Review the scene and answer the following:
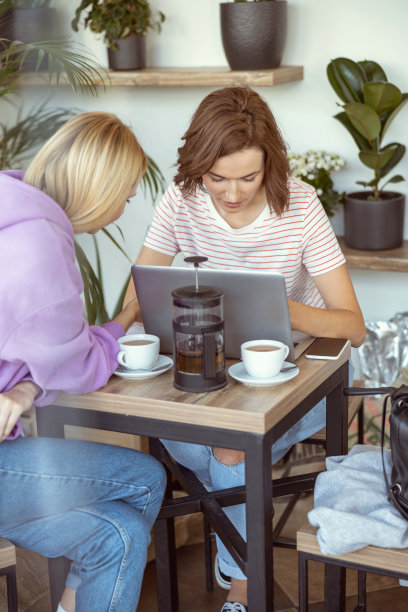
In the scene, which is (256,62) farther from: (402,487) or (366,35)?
(402,487)

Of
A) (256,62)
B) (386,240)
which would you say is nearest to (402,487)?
(386,240)

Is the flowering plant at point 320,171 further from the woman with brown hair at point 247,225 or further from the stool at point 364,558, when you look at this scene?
the stool at point 364,558

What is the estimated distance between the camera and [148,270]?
1.32 metres

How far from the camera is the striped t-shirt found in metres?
1.57

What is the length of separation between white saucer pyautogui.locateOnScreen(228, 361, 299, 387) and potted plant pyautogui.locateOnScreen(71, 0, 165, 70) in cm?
59

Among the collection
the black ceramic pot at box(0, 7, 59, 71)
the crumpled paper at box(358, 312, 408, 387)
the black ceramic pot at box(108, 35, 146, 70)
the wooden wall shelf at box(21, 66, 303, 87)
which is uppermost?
the black ceramic pot at box(0, 7, 59, 71)

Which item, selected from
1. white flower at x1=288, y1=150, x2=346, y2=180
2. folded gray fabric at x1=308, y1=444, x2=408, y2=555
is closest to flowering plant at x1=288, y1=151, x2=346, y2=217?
white flower at x1=288, y1=150, x2=346, y2=180

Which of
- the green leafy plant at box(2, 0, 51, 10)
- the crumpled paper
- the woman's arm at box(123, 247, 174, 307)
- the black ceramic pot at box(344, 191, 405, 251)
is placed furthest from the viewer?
the crumpled paper

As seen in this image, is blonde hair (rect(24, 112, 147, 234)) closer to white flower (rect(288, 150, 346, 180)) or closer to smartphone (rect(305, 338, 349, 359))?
smartphone (rect(305, 338, 349, 359))

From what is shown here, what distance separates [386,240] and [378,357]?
402 mm

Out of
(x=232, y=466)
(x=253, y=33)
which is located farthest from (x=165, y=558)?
A: (x=253, y=33)

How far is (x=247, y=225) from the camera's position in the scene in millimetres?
1612

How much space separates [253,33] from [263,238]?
0.91m

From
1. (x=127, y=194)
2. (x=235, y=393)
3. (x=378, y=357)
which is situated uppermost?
(x=127, y=194)
